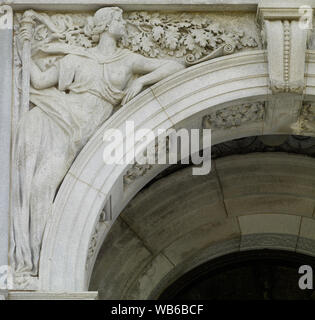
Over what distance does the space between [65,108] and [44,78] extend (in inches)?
14.5

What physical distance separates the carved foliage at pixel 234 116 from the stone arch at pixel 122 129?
9 cm

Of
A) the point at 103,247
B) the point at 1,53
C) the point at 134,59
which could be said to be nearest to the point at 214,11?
the point at 134,59

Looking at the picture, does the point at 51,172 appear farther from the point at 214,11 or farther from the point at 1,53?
the point at 214,11

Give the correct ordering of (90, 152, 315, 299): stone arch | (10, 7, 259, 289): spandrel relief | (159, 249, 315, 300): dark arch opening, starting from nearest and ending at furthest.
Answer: (10, 7, 259, 289): spandrel relief < (90, 152, 315, 299): stone arch < (159, 249, 315, 300): dark arch opening

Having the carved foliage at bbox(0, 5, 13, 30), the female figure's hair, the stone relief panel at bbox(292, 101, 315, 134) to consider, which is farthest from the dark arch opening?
the carved foliage at bbox(0, 5, 13, 30)

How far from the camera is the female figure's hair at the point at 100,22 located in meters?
12.6

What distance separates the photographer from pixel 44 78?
1248 centimetres

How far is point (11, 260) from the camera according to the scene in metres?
11.7

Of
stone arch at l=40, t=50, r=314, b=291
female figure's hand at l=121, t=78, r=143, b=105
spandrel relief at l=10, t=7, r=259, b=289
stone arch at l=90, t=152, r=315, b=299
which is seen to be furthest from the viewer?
stone arch at l=90, t=152, r=315, b=299

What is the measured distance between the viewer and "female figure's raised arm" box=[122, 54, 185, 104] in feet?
40.8

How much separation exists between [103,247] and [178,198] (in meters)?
0.98

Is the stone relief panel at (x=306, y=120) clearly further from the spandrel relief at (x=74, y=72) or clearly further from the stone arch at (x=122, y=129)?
the spandrel relief at (x=74, y=72)

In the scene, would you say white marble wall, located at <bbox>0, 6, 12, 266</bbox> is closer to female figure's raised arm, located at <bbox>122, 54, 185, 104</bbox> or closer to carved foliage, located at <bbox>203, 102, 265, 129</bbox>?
female figure's raised arm, located at <bbox>122, 54, 185, 104</bbox>
